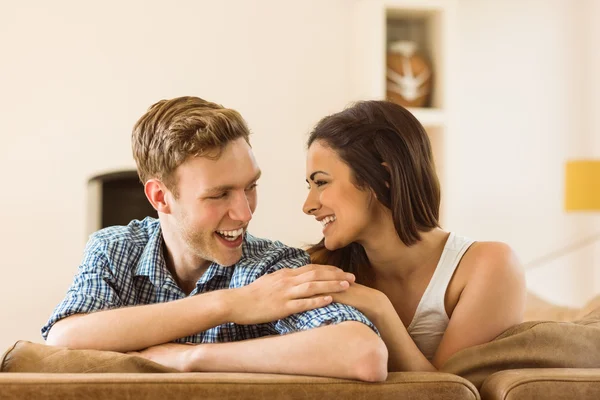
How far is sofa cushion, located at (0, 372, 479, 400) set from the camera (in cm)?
119

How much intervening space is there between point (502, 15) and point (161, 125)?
12.0 ft

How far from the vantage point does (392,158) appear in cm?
197

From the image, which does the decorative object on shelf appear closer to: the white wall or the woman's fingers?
the white wall

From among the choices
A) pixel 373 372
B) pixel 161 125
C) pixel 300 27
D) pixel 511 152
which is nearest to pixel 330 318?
pixel 373 372

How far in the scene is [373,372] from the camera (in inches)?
50.1

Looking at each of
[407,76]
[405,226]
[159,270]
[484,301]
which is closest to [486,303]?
[484,301]

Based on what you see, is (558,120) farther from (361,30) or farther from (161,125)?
(161,125)

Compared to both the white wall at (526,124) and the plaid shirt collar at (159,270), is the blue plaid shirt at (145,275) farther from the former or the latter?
the white wall at (526,124)

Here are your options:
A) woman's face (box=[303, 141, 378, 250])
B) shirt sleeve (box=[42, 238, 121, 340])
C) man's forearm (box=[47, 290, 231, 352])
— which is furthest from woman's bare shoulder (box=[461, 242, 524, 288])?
shirt sleeve (box=[42, 238, 121, 340])

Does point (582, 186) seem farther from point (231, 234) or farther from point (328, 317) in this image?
point (328, 317)

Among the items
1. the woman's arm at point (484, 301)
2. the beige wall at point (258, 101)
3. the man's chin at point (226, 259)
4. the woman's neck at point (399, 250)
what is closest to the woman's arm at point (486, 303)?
the woman's arm at point (484, 301)

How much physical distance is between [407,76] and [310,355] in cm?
342

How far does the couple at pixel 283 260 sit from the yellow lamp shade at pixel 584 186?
269cm

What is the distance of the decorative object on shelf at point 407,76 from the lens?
14.9 ft
